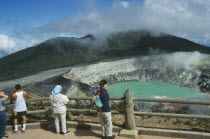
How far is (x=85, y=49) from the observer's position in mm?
72938

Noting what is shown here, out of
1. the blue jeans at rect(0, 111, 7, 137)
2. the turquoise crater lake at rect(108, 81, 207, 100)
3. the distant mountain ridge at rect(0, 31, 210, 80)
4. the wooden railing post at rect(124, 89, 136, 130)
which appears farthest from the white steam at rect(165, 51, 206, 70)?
the blue jeans at rect(0, 111, 7, 137)

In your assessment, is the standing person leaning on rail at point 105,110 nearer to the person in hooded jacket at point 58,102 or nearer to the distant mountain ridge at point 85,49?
the person in hooded jacket at point 58,102

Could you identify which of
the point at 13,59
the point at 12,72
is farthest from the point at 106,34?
the point at 12,72

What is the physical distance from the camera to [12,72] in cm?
5225

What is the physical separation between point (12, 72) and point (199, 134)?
5094 centimetres

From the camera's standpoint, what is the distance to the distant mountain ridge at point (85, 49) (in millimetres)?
59969

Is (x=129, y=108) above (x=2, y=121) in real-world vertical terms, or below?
above

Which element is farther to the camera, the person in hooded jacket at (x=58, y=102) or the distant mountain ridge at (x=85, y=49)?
the distant mountain ridge at (x=85, y=49)

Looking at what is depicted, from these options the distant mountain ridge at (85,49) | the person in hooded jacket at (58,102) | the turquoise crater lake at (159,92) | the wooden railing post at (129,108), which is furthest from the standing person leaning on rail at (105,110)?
the distant mountain ridge at (85,49)

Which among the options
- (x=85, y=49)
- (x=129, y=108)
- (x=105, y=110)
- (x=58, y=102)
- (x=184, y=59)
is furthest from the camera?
(x=85, y=49)

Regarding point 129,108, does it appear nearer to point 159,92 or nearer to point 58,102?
point 58,102

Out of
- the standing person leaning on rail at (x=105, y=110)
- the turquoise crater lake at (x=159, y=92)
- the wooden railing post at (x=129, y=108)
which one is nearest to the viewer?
the standing person leaning on rail at (x=105, y=110)

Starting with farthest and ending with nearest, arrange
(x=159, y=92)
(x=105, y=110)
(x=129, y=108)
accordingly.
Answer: (x=159, y=92) < (x=129, y=108) < (x=105, y=110)

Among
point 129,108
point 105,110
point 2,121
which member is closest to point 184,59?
point 129,108
